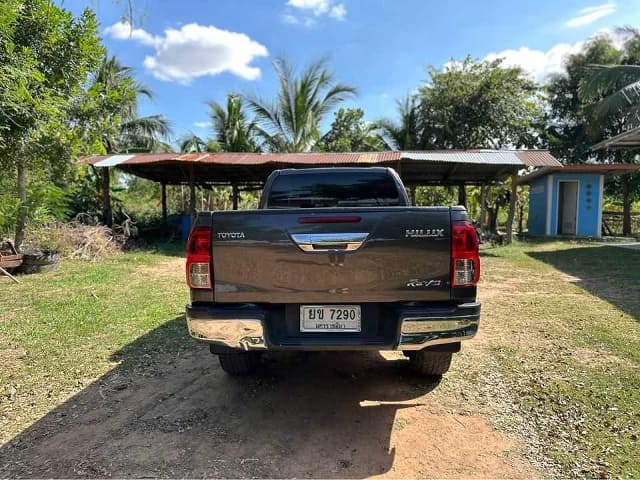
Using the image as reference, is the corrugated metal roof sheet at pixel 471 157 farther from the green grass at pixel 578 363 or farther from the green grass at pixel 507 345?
the green grass at pixel 578 363

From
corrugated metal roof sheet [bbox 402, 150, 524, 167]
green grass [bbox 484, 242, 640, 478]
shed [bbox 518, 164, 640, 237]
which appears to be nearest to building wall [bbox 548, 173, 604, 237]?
shed [bbox 518, 164, 640, 237]

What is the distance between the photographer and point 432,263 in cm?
244

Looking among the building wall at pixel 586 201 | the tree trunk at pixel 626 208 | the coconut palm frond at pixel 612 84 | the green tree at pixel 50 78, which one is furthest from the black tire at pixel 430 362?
the tree trunk at pixel 626 208

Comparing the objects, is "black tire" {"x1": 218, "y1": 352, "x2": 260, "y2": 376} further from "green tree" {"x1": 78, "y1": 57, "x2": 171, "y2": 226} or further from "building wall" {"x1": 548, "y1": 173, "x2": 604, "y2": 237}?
"building wall" {"x1": 548, "y1": 173, "x2": 604, "y2": 237}

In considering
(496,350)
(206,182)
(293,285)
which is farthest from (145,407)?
(206,182)

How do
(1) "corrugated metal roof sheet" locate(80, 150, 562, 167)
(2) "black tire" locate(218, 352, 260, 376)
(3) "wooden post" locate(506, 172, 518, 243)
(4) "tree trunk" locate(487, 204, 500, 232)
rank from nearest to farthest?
1. (2) "black tire" locate(218, 352, 260, 376)
2. (1) "corrugated metal roof sheet" locate(80, 150, 562, 167)
3. (3) "wooden post" locate(506, 172, 518, 243)
4. (4) "tree trunk" locate(487, 204, 500, 232)

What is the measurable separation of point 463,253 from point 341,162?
8624 millimetres

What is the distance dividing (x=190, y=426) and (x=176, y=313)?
9.43 ft

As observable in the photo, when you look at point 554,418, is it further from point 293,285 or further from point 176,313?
point 176,313

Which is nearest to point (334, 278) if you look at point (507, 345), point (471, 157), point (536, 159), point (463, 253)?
point (463, 253)

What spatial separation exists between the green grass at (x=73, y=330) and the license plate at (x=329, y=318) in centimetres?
205

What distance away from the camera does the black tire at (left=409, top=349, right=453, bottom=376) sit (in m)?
3.09

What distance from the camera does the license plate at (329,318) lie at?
253 cm

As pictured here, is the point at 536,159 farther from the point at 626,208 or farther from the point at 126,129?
the point at 126,129
